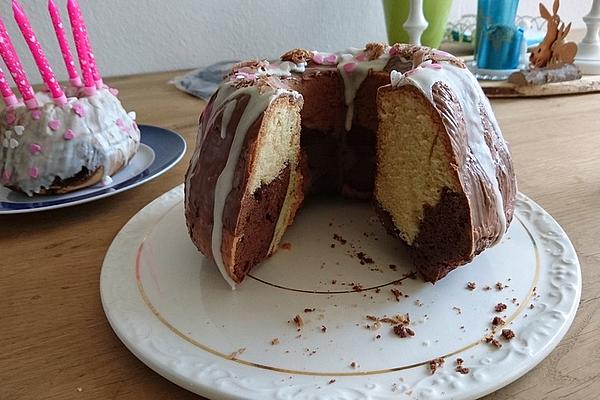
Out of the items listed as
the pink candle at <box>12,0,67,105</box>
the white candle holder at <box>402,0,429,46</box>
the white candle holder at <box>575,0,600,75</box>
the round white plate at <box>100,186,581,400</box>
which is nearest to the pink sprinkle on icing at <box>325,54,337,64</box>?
the round white plate at <box>100,186,581,400</box>

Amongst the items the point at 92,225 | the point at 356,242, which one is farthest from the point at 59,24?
the point at 356,242

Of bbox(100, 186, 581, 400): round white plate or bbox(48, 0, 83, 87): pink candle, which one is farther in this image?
bbox(48, 0, 83, 87): pink candle

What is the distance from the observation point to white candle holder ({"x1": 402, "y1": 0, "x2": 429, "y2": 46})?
2025mm

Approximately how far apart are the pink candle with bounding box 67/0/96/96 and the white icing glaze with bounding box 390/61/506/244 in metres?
0.68

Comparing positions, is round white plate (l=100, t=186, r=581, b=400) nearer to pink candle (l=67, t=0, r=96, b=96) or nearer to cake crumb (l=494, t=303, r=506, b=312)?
cake crumb (l=494, t=303, r=506, b=312)

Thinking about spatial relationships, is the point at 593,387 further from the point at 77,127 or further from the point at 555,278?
the point at 77,127

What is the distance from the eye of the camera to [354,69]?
1.18m

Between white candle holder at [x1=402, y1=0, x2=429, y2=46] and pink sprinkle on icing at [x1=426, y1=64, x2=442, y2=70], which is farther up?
pink sprinkle on icing at [x1=426, y1=64, x2=442, y2=70]

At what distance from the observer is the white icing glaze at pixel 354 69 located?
1.17m

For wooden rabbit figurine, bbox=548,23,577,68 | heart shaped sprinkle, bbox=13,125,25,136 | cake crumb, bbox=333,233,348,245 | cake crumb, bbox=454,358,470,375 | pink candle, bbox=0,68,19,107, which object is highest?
pink candle, bbox=0,68,19,107

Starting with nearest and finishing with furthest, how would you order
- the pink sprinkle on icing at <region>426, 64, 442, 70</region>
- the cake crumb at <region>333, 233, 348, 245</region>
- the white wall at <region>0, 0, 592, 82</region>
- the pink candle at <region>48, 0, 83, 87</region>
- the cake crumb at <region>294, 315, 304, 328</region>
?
the cake crumb at <region>294, 315, 304, 328</region> < the pink sprinkle on icing at <region>426, 64, 442, 70</region> < the cake crumb at <region>333, 233, 348, 245</region> < the pink candle at <region>48, 0, 83, 87</region> < the white wall at <region>0, 0, 592, 82</region>

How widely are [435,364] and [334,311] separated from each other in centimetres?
19

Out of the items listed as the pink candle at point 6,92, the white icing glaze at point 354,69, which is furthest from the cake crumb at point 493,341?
the pink candle at point 6,92

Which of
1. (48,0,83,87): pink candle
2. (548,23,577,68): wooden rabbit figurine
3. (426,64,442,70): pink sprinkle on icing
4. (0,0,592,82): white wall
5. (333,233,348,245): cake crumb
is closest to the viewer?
(426,64,442,70): pink sprinkle on icing
